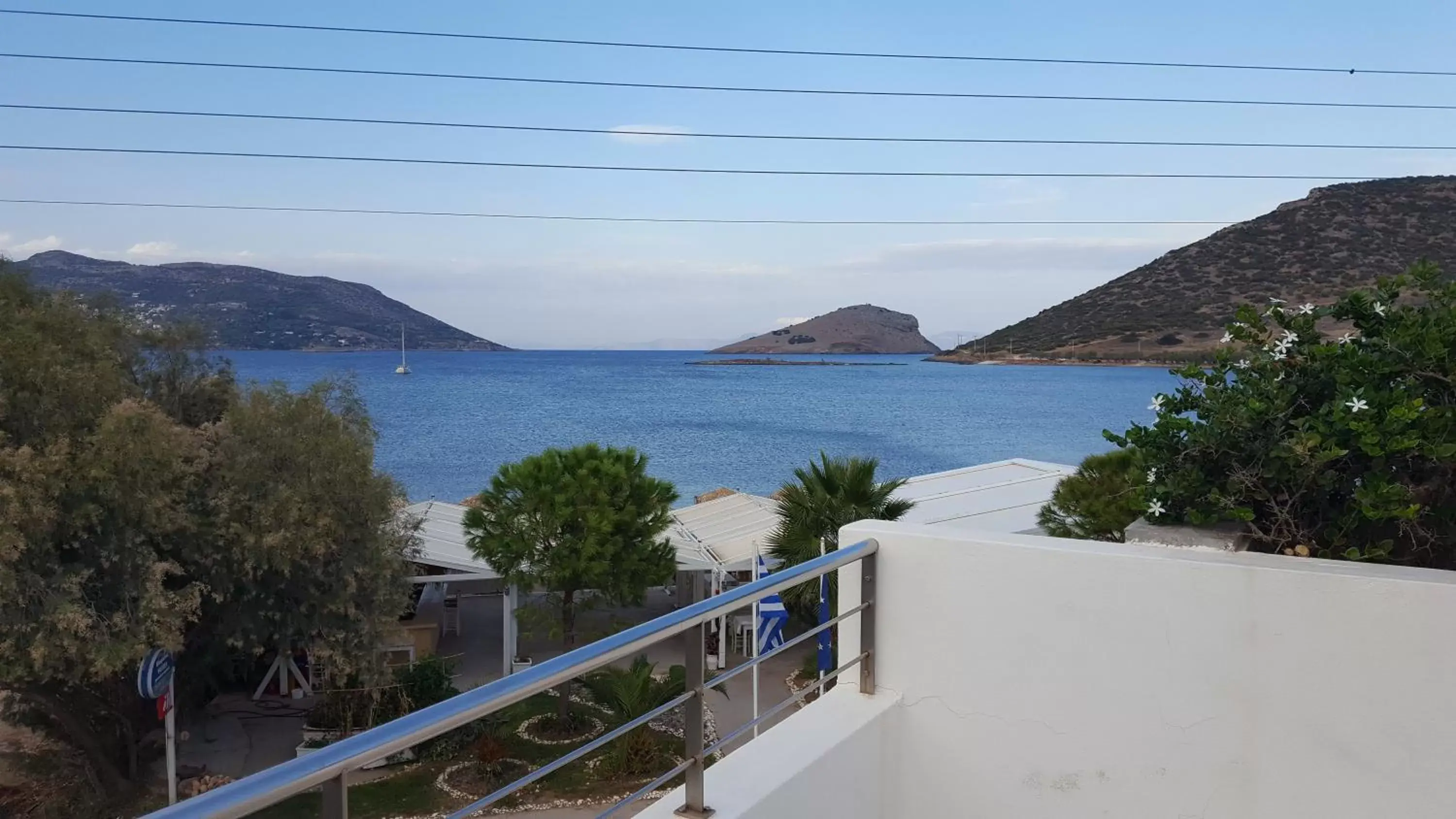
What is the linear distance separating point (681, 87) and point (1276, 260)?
19.1m

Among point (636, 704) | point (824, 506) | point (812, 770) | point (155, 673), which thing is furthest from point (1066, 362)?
point (812, 770)

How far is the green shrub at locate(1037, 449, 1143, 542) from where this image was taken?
10.1 m

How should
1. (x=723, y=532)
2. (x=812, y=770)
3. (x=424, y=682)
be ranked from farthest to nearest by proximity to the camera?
(x=723, y=532) → (x=424, y=682) → (x=812, y=770)

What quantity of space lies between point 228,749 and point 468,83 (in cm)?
1085

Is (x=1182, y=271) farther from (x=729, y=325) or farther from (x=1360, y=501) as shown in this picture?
(x=1360, y=501)

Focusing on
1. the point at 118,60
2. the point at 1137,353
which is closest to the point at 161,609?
the point at 118,60

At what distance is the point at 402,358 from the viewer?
106750 mm

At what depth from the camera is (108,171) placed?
24.2 m

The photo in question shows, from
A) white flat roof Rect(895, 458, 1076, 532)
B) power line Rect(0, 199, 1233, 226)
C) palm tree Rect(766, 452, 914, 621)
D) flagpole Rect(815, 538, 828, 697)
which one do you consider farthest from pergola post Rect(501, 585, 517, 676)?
flagpole Rect(815, 538, 828, 697)

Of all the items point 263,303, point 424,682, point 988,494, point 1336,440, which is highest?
point 263,303

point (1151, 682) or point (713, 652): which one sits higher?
point (1151, 682)

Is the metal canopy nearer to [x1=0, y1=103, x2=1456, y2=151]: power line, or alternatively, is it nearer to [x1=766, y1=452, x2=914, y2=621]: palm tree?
[x1=766, y1=452, x2=914, y2=621]: palm tree

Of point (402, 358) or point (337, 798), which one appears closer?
point (337, 798)

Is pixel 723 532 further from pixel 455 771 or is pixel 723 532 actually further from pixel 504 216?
pixel 504 216
